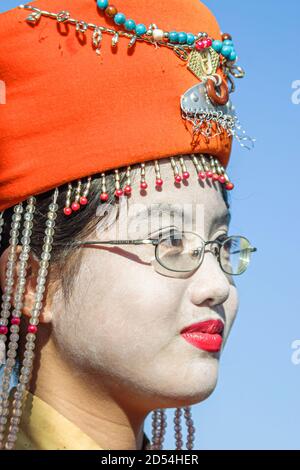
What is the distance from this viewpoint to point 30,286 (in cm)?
317

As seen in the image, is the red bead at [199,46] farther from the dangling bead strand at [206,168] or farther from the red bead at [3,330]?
the red bead at [3,330]

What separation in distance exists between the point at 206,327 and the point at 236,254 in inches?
16.8

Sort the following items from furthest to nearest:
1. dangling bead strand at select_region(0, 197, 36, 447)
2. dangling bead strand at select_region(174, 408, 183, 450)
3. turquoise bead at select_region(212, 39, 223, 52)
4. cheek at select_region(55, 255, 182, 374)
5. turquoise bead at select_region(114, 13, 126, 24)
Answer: dangling bead strand at select_region(174, 408, 183, 450), turquoise bead at select_region(212, 39, 223, 52), turquoise bead at select_region(114, 13, 126, 24), dangling bead strand at select_region(0, 197, 36, 447), cheek at select_region(55, 255, 182, 374)

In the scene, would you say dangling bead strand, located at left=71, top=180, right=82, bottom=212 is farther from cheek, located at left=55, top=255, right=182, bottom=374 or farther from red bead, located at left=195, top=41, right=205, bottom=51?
red bead, located at left=195, top=41, right=205, bottom=51

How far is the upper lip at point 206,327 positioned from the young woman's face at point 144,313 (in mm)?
15

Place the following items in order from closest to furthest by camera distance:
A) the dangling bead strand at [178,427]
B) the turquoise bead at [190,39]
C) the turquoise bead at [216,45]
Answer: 1. the turquoise bead at [190,39]
2. the turquoise bead at [216,45]
3. the dangling bead strand at [178,427]

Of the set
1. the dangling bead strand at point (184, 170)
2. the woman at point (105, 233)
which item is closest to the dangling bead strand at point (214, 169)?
the woman at point (105, 233)

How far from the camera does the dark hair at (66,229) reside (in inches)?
122

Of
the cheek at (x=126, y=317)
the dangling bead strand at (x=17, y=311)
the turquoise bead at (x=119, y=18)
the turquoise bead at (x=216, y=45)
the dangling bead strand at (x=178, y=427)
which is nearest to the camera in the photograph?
the cheek at (x=126, y=317)

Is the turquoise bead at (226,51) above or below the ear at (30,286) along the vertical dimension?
above

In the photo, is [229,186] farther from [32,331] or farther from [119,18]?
[32,331]

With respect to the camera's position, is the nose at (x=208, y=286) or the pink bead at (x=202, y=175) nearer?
the nose at (x=208, y=286)

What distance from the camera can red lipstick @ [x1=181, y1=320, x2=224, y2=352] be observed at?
9.73 ft

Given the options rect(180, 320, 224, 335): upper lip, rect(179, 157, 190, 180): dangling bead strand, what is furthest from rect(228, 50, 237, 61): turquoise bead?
rect(180, 320, 224, 335): upper lip
